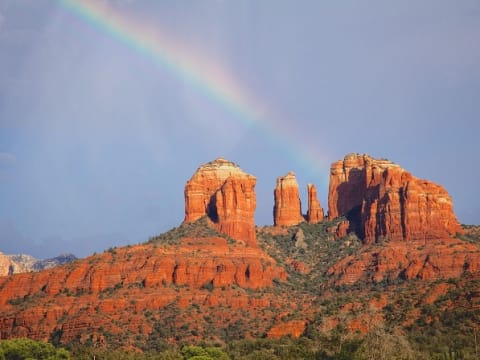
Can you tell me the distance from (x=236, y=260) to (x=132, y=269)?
19.3 m

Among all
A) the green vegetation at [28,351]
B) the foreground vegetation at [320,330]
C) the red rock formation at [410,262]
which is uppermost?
the red rock formation at [410,262]

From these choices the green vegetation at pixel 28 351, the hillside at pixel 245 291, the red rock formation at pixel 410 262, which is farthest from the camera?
the red rock formation at pixel 410 262

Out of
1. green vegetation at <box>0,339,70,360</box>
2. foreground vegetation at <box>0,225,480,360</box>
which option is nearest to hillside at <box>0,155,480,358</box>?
foreground vegetation at <box>0,225,480,360</box>

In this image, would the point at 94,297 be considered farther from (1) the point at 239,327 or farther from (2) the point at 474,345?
(2) the point at 474,345

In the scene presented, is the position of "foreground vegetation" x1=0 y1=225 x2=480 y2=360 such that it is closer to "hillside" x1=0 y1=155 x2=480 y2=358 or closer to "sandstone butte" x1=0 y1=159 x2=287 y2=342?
"hillside" x1=0 y1=155 x2=480 y2=358

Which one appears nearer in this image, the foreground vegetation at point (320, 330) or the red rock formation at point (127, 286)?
the foreground vegetation at point (320, 330)

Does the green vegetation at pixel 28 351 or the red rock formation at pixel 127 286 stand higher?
the red rock formation at pixel 127 286

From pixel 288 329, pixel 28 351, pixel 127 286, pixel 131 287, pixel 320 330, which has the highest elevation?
pixel 127 286

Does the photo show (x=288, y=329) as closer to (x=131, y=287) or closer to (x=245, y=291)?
(x=245, y=291)

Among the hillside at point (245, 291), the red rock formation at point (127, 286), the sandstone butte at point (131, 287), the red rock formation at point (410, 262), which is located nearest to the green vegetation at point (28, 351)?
the hillside at point (245, 291)

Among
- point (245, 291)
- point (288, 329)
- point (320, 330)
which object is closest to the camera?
A: point (320, 330)

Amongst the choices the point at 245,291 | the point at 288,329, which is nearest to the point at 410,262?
the point at 245,291

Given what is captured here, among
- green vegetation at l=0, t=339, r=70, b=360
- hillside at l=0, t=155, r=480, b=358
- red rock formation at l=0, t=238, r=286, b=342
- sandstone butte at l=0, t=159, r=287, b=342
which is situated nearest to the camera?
green vegetation at l=0, t=339, r=70, b=360

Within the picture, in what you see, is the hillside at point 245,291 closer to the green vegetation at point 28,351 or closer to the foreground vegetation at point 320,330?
the foreground vegetation at point 320,330
